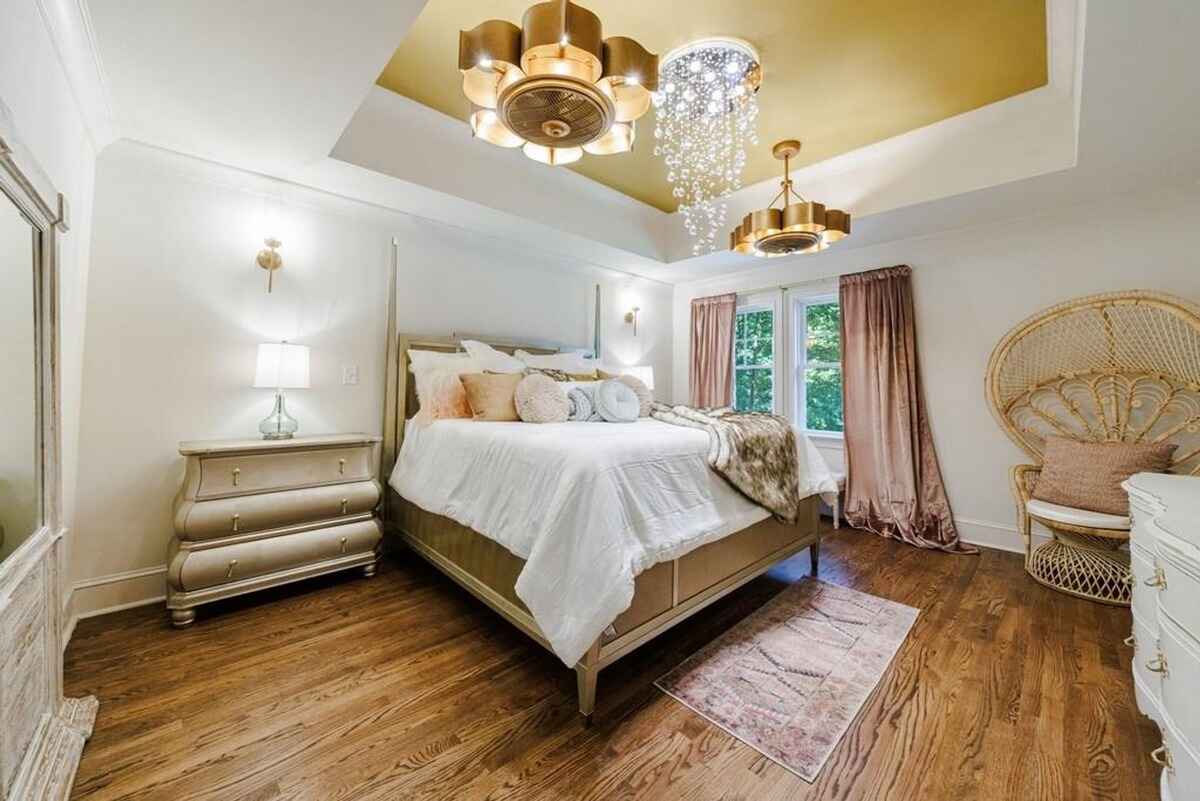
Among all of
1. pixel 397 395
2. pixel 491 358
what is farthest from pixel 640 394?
pixel 397 395

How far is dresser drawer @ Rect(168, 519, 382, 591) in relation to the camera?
6.68 ft

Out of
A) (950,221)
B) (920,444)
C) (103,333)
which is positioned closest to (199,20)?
(103,333)

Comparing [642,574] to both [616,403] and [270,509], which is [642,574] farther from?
[270,509]

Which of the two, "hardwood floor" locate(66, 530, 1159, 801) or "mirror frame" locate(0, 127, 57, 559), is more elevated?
"mirror frame" locate(0, 127, 57, 559)

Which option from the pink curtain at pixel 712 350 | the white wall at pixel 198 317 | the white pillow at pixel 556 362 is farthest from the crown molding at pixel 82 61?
the pink curtain at pixel 712 350

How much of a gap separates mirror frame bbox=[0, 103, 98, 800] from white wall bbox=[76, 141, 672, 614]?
1.07 meters

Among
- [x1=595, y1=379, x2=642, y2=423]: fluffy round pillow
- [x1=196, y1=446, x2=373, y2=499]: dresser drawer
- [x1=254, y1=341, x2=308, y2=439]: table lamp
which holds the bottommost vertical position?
[x1=196, y1=446, x2=373, y2=499]: dresser drawer

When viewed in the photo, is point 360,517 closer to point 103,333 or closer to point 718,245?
point 103,333

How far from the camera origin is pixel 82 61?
1.61 metres

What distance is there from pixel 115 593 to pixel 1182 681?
3.84m

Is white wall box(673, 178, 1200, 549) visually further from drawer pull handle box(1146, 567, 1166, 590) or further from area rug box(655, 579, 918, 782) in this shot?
drawer pull handle box(1146, 567, 1166, 590)

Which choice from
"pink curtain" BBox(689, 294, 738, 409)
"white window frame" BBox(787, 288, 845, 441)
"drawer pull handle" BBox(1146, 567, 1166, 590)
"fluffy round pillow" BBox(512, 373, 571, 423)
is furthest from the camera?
A: "pink curtain" BBox(689, 294, 738, 409)

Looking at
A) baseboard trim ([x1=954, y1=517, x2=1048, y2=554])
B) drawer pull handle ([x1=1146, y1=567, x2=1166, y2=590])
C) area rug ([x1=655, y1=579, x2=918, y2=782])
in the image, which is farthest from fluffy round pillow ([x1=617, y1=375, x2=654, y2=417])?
baseboard trim ([x1=954, y1=517, x2=1048, y2=554])

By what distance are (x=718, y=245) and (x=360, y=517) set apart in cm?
338
